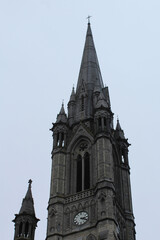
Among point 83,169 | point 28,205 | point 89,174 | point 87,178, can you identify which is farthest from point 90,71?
point 28,205

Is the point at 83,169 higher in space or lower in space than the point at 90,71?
lower

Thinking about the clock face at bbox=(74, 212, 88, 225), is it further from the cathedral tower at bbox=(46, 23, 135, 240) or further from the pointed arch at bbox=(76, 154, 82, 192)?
the pointed arch at bbox=(76, 154, 82, 192)

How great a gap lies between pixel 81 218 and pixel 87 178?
4678mm

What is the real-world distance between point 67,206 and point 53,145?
726 centimetres

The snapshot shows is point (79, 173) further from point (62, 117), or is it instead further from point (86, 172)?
point (62, 117)

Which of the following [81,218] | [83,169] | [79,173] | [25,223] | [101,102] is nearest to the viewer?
[81,218]

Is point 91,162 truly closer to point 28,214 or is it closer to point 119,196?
point 119,196

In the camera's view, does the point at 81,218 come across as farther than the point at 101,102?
No

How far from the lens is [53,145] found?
159 ft

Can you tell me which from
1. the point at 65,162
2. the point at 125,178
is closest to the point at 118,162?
the point at 125,178

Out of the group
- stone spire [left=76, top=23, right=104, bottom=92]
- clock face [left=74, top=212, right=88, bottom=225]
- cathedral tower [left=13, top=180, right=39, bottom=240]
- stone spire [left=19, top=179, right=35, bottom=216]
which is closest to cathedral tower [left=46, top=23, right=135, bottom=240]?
clock face [left=74, top=212, right=88, bottom=225]

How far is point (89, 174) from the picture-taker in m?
45.2

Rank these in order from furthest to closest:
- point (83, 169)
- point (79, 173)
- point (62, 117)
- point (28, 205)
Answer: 1. point (62, 117)
2. point (79, 173)
3. point (83, 169)
4. point (28, 205)

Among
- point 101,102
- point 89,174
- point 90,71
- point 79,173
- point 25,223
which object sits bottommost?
point 25,223
